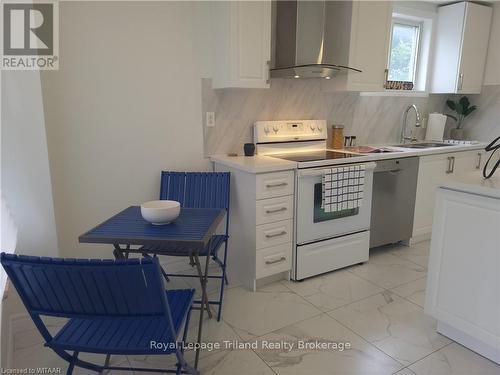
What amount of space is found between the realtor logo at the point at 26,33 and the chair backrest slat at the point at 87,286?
1276mm

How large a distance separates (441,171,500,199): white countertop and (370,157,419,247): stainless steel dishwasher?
38.5 inches

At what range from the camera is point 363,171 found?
110 inches

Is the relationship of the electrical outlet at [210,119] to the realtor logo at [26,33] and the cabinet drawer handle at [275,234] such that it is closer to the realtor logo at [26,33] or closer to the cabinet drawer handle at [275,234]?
the cabinet drawer handle at [275,234]

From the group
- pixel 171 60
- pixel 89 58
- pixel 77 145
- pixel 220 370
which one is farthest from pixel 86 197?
pixel 220 370

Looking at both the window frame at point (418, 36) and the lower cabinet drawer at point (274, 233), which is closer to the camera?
the lower cabinet drawer at point (274, 233)

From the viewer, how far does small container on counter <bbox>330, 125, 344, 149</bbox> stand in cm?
335

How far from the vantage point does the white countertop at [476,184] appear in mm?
1720

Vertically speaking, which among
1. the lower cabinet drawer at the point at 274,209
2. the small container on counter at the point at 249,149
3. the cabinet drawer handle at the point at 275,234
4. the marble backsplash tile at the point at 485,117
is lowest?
the cabinet drawer handle at the point at 275,234

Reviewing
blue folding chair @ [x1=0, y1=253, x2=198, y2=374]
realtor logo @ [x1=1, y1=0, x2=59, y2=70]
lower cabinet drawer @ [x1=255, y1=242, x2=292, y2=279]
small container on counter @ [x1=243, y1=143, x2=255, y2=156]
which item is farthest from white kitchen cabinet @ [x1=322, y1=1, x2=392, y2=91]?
blue folding chair @ [x1=0, y1=253, x2=198, y2=374]

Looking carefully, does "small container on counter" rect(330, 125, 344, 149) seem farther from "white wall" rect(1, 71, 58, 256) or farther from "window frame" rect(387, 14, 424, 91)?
"white wall" rect(1, 71, 58, 256)

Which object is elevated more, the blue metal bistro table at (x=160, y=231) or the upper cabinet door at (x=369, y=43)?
the upper cabinet door at (x=369, y=43)

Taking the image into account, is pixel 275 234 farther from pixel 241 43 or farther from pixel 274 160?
pixel 241 43

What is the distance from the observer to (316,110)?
3.34 m

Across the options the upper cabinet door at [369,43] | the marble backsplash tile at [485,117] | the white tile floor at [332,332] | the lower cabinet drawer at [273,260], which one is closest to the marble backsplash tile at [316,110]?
the marble backsplash tile at [485,117]
